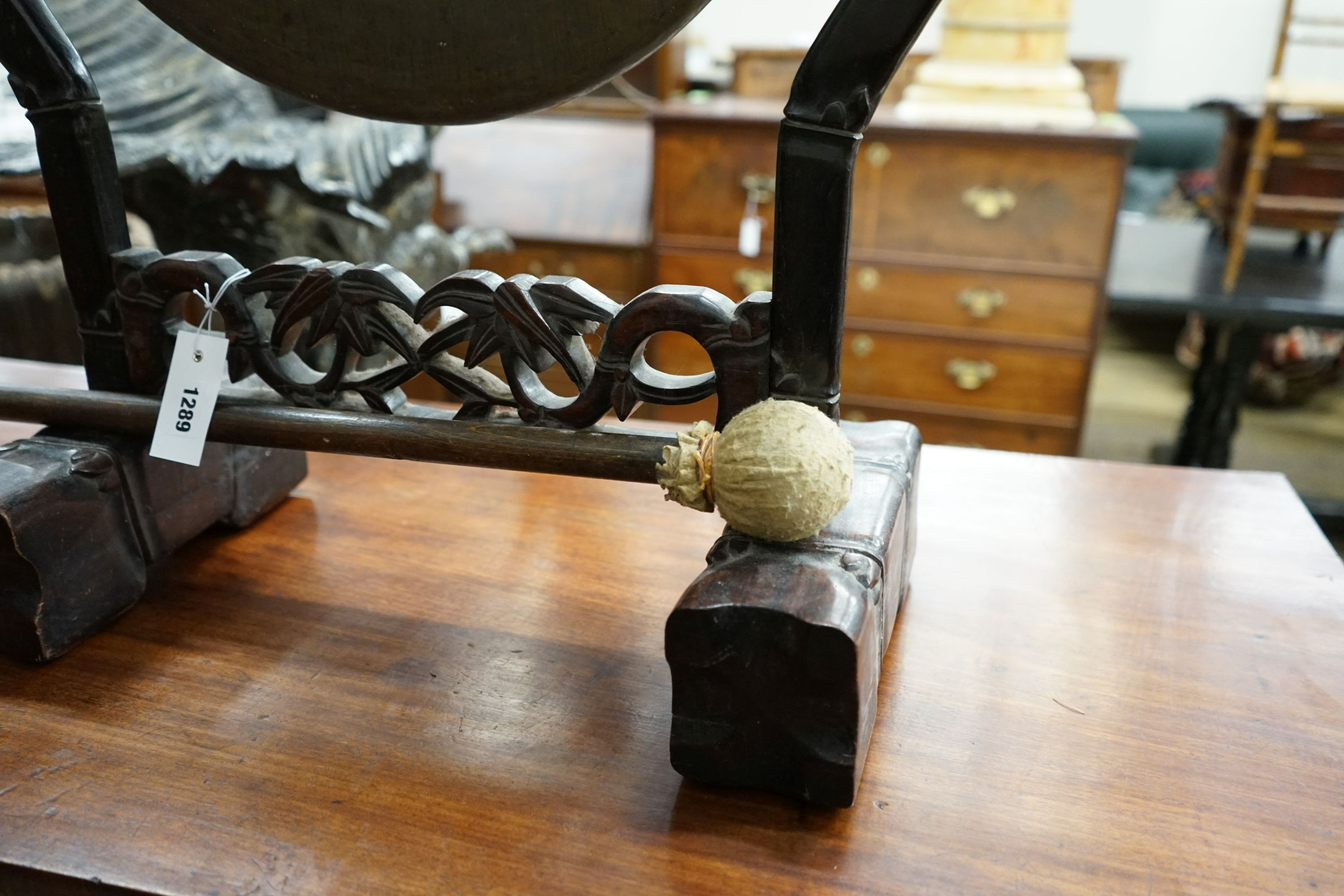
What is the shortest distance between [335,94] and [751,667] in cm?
45

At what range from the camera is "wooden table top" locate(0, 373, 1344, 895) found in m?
0.58

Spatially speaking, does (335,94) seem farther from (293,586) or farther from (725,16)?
(725,16)

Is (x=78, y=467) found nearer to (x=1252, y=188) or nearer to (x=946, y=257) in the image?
(x=946, y=257)

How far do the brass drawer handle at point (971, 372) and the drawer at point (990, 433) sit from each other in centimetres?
8

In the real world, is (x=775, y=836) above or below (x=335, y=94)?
below

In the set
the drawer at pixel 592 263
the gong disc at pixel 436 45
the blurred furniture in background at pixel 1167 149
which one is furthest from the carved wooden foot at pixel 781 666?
the blurred furniture in background at pixel 1167 149

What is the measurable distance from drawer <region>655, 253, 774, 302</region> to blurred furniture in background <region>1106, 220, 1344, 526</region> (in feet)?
2.36

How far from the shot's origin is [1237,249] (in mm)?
2238

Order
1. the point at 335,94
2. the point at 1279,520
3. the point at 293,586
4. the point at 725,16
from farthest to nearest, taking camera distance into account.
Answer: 1. the point at 725,16
2. the point at 1279,520
3. the point at 293,586
4. the point at 335,94

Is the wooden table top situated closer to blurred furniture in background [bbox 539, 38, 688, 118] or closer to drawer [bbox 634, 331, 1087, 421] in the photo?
drawer [bbox 634, 331, 1087, 421]

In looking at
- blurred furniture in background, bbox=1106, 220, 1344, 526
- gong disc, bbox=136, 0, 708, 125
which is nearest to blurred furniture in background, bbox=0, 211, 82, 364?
gong disc, bbox=136, 0, 708, 125

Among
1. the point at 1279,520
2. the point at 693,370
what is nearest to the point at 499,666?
the point at 1279,520

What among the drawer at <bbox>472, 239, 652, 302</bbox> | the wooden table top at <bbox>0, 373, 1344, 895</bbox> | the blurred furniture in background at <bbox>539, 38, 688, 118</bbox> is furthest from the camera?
the blurred furniture in background at <bbox>539, 38, 688, 118</bbox>

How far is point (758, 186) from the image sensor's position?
221 centimetres
